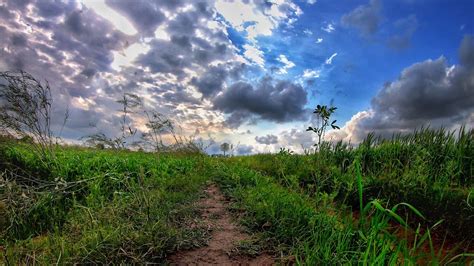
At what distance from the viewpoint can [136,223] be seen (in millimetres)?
4098

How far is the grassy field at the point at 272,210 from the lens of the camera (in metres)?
3.34

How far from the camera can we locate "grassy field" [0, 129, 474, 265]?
131 inches

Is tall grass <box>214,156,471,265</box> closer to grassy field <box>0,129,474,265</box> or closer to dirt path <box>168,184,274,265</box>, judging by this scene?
grassy field <box>0,129,474,265</box>

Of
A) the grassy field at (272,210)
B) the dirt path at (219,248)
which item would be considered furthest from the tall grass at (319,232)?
the dirt path at (219,248)

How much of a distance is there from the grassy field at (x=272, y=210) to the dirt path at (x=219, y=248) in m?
0.11

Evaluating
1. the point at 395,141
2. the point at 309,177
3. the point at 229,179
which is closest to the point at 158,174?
the point at 229,179

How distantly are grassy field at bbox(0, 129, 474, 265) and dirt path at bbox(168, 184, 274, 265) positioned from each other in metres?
0.11

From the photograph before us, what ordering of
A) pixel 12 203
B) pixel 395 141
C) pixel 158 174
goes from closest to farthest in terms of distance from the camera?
pixel 12 203
pixel 158 174
pixel 395 141

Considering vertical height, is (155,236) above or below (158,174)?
below

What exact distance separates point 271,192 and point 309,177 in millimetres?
3206

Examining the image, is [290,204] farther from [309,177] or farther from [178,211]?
[309,177]

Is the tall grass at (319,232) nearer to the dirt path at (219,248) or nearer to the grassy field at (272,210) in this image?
the grassy field at (272,210)

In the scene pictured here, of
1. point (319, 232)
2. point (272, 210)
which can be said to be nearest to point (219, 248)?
point (272, 210)

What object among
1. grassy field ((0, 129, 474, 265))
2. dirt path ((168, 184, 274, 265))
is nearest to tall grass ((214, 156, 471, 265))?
grassy field ((0, 129, 474, 265))
